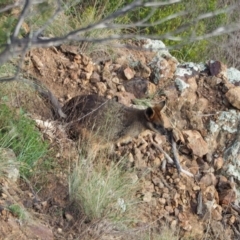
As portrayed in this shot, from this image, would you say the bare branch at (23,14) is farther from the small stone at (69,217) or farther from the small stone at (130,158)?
the small stone at (130,158)

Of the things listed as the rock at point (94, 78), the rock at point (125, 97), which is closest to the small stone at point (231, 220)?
the rock at point (125, 97)

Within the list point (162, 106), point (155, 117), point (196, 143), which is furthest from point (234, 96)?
point (155, 117)

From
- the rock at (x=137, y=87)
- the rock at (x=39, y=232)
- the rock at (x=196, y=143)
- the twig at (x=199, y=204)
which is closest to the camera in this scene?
the rock at (x=39, y=232)

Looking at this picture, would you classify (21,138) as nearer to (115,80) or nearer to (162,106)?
(162,106)

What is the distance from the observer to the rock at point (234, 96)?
26.7 ft

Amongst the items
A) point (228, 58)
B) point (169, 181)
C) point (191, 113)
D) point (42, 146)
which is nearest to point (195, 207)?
point (169, 181)

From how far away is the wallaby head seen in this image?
7359mm

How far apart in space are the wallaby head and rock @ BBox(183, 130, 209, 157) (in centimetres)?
30

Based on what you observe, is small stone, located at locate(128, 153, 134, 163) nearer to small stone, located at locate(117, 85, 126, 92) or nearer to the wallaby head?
the wallaby head

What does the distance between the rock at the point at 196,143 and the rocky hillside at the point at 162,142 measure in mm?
11

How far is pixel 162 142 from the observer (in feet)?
24.9

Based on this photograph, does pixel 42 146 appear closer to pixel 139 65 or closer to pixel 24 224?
pixel 24 224

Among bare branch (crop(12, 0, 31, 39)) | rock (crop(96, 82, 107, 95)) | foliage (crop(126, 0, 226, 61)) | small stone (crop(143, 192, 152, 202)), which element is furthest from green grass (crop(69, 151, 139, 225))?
foliage (crop(126, 0, 226, 61))

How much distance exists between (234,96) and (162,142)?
3.82 feet
